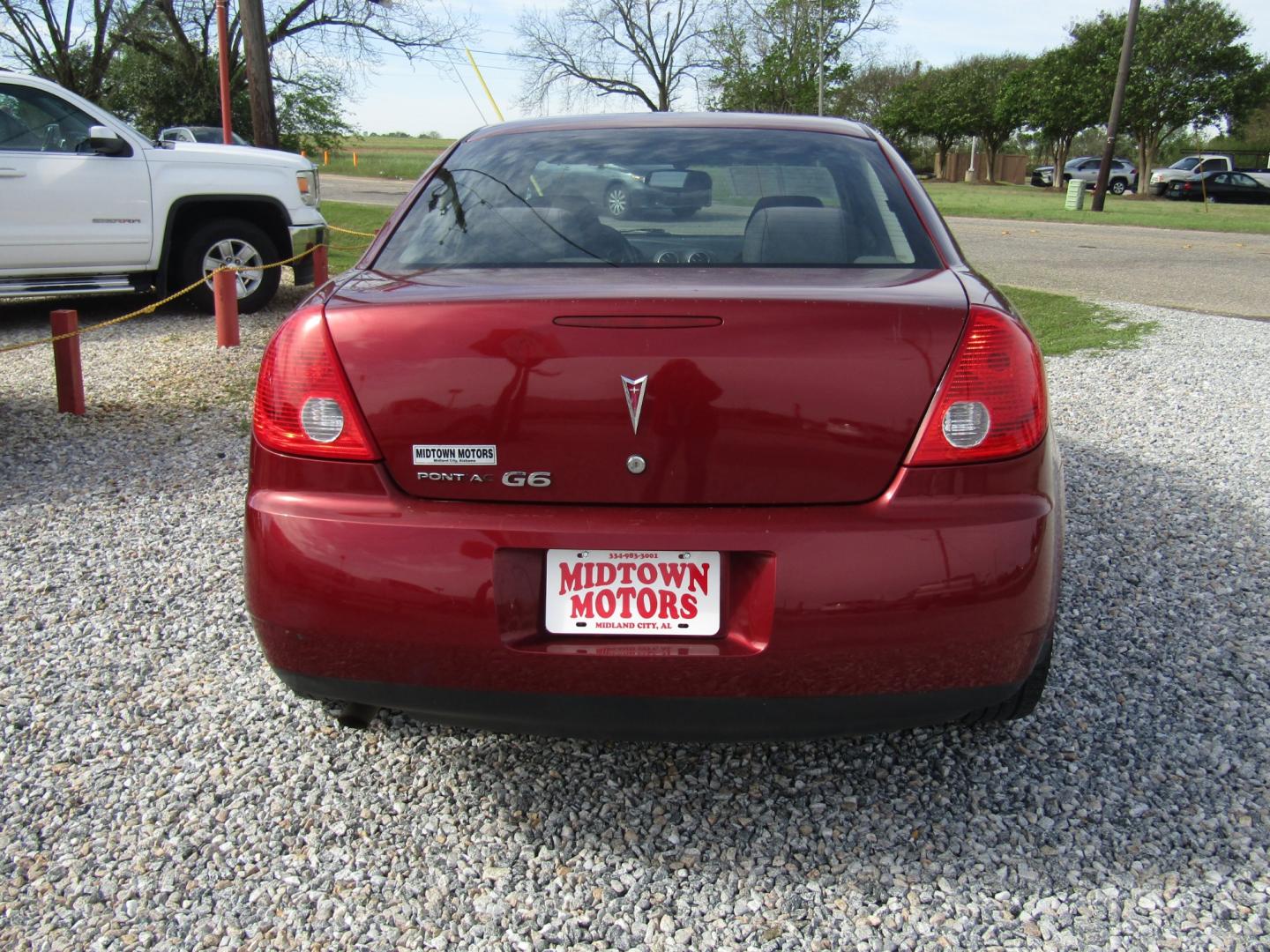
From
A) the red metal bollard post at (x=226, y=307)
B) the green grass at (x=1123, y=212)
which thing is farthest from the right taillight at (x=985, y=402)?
the green grass at (x=1123, y=212)

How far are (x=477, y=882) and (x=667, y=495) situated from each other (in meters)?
0.90

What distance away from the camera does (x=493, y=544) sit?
2043 mm

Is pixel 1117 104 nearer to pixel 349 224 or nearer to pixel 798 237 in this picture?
pixel 349 224

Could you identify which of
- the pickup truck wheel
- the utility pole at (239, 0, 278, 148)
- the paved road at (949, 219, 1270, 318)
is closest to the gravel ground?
the pickup truck wheel

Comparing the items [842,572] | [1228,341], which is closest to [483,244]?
[842,572]

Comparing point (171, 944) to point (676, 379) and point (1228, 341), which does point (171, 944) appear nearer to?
point (676, 379)

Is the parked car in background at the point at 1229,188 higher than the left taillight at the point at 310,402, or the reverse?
the parked car in background at the point at 1229,188

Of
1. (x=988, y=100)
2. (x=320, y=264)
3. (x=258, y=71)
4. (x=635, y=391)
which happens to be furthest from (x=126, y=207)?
(x=988, y=100)

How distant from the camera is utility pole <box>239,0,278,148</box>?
1551 centimetres

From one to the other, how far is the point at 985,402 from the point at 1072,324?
7994 mm

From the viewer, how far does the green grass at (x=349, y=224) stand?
13.3 meters

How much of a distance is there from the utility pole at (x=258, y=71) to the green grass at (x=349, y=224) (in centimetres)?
170

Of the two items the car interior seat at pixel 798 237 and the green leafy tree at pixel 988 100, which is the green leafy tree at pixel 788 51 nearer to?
the green leafy tree at pixel 988 100

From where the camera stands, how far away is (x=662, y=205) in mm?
2936
